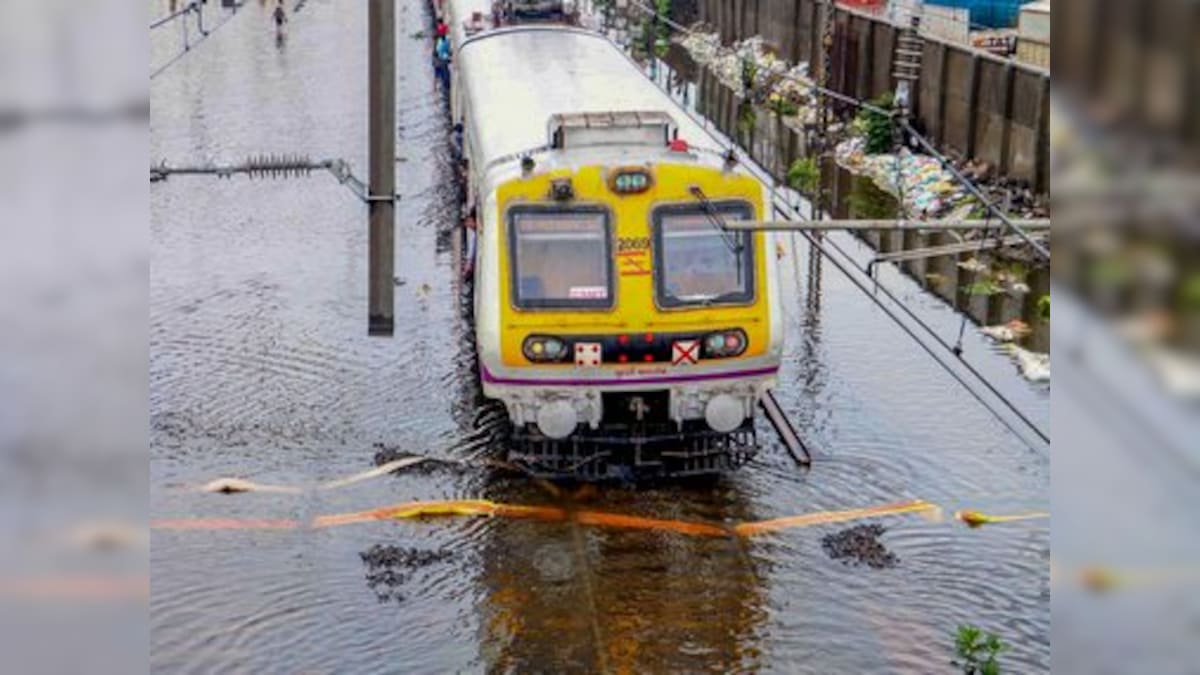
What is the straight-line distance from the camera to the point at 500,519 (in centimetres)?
1116

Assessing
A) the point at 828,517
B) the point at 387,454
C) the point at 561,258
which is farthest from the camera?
the point at 387,454

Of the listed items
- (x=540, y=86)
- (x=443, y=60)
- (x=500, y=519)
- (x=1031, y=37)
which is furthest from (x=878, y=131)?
(x=500, y=519)

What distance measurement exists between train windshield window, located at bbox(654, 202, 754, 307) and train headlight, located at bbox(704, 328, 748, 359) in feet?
0.80

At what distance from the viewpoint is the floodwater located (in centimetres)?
925

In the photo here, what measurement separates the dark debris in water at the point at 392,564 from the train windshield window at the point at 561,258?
6.65ft

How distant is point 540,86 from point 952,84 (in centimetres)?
1330

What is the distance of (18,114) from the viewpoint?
2686 millimetres

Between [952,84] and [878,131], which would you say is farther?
[878,131]

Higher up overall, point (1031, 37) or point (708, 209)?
point (1031, 37)

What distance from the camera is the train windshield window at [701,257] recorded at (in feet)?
36.2

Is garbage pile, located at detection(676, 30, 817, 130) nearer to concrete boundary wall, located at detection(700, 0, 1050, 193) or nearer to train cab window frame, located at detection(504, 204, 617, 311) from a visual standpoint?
concrete boundary wall, located at detection(700, 0, 1050, 193)

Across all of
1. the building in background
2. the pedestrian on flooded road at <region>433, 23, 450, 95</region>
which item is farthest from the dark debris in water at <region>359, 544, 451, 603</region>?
the pedestrian on flooded road at <region>433, 23, 450, 95</region>

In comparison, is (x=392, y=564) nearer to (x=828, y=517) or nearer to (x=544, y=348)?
(x=544, y=348)

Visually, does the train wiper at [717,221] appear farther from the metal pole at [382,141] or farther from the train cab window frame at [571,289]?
the metal pole at [382,141]
